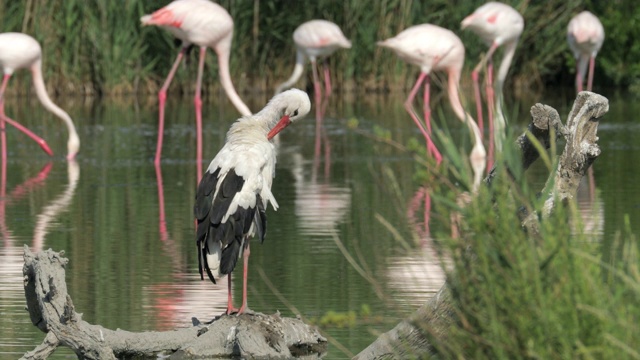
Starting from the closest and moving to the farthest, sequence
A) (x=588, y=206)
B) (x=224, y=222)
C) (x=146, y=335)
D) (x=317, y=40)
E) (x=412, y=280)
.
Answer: (x=146, y=335) < (x=224, y=222) < (x=412, y=280) < (x=588, y=206) < (x=317, y=40)

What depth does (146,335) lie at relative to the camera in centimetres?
568

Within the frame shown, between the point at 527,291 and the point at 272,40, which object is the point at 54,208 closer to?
the point at 527,291

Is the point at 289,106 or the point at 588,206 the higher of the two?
the point at 289,106

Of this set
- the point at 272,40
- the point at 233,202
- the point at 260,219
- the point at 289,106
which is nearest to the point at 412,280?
the point at 289,106

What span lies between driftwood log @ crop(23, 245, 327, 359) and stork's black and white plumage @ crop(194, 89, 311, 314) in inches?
9.4

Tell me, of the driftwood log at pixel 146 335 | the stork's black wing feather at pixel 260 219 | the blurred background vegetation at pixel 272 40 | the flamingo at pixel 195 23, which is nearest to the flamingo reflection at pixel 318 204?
the flamingo at pixel 195 23

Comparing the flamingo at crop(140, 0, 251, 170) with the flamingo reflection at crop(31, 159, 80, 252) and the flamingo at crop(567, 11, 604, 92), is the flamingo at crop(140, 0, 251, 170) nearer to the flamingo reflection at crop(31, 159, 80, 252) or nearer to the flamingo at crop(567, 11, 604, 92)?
the flamingo reflection at crop(31, 159, 80, 252)

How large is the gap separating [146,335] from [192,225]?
3.92m

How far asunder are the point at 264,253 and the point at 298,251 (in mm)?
200

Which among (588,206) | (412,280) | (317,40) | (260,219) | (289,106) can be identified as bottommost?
(412,280)

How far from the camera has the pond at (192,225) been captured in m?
6.51

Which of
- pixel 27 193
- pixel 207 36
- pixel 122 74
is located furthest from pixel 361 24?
pixel 27 193

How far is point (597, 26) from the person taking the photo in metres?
19.0

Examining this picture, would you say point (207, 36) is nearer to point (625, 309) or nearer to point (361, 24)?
point (361, 24)
